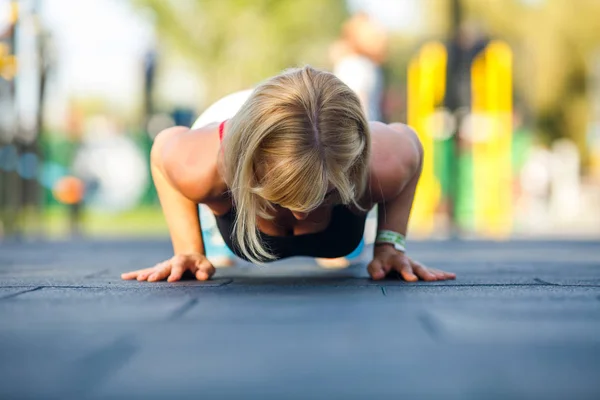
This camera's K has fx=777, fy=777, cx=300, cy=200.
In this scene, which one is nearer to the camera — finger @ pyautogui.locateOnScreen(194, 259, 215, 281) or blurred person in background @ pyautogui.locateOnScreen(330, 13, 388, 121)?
finger @ pyautogui.locateOnScreen(194, 259, 215, 281)

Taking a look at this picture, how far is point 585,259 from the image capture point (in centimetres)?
423

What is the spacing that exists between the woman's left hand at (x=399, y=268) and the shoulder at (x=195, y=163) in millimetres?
658

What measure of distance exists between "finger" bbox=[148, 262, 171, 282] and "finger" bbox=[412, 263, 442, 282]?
0.90m

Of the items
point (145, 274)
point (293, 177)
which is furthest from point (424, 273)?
point (145, 274)

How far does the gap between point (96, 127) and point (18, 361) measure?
48.9ft

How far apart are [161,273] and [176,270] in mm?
57

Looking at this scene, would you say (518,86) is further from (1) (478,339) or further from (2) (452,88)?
(1) (478,339)

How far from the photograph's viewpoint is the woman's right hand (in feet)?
9.07

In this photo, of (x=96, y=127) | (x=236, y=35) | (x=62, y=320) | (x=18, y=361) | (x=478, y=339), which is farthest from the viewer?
(x=236, y=35)

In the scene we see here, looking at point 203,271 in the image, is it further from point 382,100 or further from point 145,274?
point 382,100

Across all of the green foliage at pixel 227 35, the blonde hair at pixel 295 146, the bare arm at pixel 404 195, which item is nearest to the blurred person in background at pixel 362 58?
the bare arm at pixel 404 195

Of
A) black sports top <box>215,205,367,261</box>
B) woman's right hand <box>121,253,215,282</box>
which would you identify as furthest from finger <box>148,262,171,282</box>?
black sports top <box>215,205,367,261</box>

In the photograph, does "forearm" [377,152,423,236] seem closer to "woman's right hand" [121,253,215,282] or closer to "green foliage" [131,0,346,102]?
"woman's right hand" [121,253,215,282]

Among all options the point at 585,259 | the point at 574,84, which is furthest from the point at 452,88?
the point at 574,84
